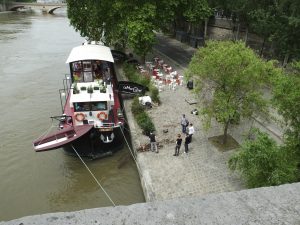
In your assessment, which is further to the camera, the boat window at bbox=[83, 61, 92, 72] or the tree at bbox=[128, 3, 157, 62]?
the tree at bbox=[128, 3, 157, 62]

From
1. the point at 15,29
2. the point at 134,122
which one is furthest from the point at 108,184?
the point at 15,29

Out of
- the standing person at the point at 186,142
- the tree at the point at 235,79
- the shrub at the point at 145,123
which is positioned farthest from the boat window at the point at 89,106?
the tree at the point at 235,79

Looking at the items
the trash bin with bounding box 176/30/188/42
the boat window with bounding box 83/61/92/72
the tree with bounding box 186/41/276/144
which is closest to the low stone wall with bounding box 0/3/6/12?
the trash bin with bounding box 176/30/188/42

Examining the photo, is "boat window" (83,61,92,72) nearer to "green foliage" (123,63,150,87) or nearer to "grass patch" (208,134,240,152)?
"green foliage" (123,63,150,87)

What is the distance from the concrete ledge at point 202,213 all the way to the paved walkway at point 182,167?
341 inches

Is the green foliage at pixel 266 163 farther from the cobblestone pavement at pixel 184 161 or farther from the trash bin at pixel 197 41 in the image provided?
the trash bin at pixel 197 41

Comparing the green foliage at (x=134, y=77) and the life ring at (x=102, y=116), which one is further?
the green foliage at (x=134, y=77)

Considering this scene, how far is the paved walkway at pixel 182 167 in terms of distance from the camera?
12.4 m

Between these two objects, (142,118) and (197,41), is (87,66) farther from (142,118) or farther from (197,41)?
(197,41)

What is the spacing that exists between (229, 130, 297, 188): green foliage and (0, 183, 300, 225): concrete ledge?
23.0 feet

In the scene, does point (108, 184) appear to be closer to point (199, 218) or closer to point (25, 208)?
point (25, 208)

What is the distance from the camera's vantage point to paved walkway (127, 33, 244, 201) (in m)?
12.4

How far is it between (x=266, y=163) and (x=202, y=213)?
790 centimetres

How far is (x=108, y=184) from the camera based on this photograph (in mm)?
14805
